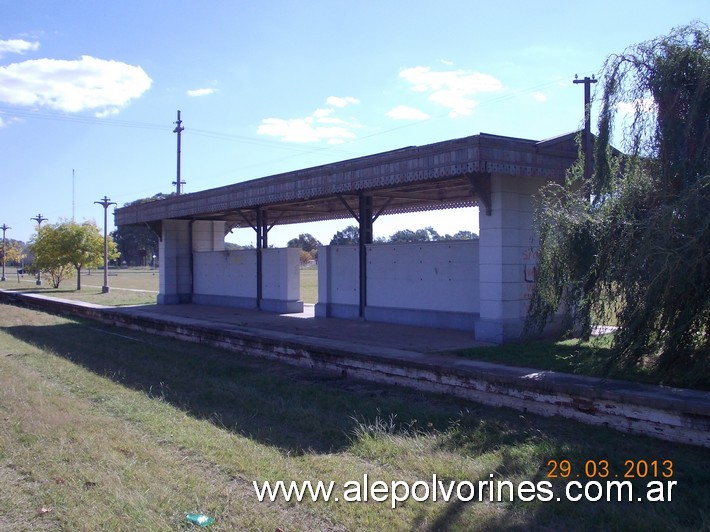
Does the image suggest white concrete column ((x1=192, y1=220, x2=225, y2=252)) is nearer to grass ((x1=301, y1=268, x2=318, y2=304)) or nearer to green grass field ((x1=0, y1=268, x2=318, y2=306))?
green grass field ((x1=0, y1=268, x2=318, y2=306))

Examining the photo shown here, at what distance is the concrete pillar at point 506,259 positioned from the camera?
41.5 ft

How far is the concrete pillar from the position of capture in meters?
12.6

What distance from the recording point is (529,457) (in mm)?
6270

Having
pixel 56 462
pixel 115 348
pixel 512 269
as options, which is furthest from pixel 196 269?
pixel 56 462

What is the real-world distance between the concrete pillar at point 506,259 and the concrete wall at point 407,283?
143 centimetres

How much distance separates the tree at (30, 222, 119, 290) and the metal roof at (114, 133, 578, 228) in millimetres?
18424

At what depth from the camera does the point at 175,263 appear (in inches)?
1015

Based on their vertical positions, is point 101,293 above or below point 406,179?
below

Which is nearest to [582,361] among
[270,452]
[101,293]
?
[270,452]

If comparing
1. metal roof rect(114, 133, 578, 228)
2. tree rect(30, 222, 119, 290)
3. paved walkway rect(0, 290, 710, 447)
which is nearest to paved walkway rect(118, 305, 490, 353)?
paved walkway rect(0, 290, 710, 447)

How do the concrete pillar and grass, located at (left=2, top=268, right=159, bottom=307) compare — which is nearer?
the concrete pillar

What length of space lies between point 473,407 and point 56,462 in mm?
4986

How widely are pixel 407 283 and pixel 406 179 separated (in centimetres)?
357
